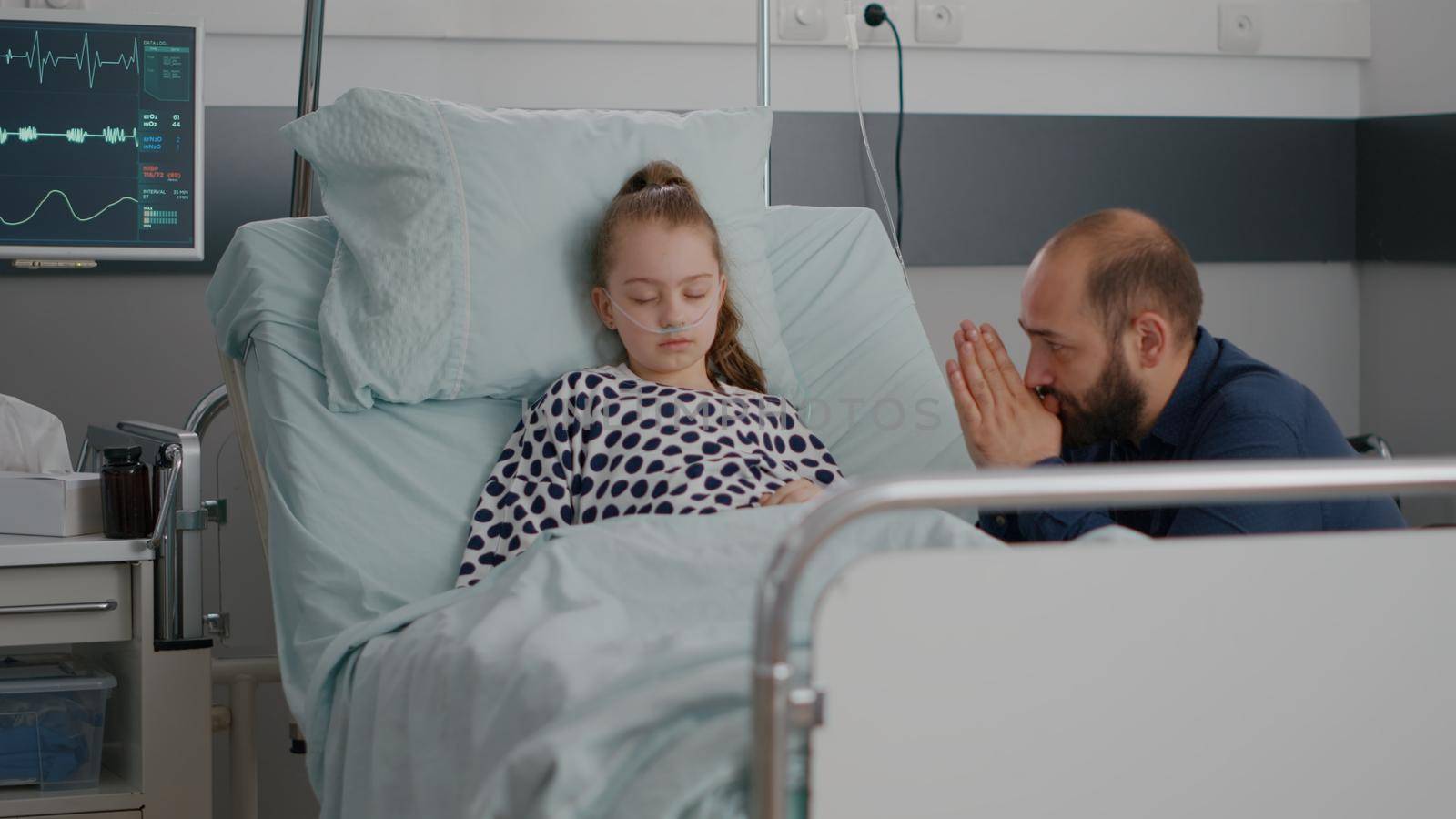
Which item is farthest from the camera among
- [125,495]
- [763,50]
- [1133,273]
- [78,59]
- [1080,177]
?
[1080,177]

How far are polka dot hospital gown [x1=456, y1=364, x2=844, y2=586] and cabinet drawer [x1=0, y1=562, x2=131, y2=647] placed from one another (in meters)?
0.44

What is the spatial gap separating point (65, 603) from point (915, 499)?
4.16 ft

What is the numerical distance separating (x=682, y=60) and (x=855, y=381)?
0.90 metres

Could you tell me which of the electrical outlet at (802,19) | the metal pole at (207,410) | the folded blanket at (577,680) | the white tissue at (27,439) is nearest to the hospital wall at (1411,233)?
the electrical outlet at (802,19)

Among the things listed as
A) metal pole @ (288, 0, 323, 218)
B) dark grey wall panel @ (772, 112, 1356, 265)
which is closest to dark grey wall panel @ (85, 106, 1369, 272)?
dark grey wall panel @ (772, 112, 1356, 265)

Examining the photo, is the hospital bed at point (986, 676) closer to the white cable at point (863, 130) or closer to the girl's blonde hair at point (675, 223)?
the girl's blonde hair at point (675, 223)

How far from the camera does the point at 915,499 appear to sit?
80 cm

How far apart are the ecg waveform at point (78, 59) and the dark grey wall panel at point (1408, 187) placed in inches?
92.2

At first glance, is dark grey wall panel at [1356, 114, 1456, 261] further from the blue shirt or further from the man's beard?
the man's beard

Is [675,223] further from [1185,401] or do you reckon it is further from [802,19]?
[802,19]

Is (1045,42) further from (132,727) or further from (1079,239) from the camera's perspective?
(132,727)

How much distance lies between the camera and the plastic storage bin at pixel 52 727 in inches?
66.0

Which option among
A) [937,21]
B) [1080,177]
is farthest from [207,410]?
[1080,177]

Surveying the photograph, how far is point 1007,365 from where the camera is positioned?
1700 mm
